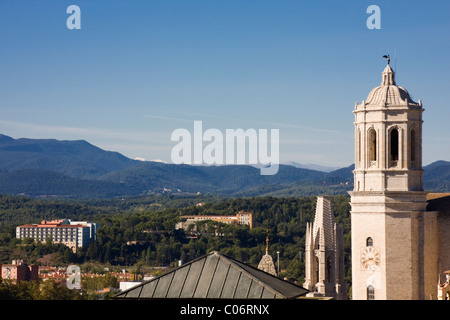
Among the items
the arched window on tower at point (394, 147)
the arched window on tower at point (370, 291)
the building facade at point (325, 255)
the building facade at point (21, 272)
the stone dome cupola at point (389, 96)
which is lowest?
the building facade at point (21, 272)

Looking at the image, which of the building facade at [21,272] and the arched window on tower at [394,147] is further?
the building facade at [21,272]

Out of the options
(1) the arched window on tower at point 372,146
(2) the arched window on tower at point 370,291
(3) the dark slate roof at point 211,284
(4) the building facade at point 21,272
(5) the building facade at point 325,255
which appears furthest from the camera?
Answer: (4) the building facade at point 21,272

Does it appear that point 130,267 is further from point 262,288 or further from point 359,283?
point 262,288

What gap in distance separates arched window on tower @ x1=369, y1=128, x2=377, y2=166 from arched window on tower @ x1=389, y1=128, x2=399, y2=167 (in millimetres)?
795

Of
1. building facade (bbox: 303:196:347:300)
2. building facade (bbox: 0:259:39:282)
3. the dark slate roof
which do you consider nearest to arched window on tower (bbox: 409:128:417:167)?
building facade (bbox: 303:196:347:300)

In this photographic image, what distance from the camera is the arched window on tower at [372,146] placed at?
4392cm

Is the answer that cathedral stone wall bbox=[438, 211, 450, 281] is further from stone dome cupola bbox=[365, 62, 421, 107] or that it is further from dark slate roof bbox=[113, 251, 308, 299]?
dark slate roof bbox=[113, 251, 308, 299]

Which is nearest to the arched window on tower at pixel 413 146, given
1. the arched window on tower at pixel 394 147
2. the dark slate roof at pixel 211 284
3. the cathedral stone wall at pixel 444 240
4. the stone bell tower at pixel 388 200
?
the stone bell tower at pixel 388 200

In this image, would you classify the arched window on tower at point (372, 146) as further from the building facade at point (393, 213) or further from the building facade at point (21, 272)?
the building facade at point (21, 272)

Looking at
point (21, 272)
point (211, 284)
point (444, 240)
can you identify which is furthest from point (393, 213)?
point (21, 272)

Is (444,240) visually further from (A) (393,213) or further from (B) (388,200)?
(B) (388,200)

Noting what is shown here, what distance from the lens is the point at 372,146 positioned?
44.2 metres
